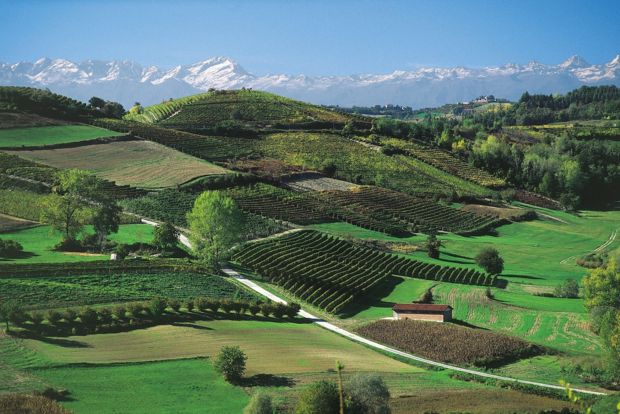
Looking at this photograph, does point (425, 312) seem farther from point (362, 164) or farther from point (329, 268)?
point (362, 164)

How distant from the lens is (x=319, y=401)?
112 ft

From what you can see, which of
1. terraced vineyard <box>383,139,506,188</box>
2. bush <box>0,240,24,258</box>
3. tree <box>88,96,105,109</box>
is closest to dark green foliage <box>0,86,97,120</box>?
tree <box>88,96,105,109</box>

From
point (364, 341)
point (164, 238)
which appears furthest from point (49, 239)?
point (364, 341)

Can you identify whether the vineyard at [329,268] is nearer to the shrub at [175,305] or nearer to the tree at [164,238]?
the tree at [164,238]

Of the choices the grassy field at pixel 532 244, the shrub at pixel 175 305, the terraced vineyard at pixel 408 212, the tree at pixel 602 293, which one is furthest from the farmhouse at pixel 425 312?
the terraced vineyard at pixel 408 212

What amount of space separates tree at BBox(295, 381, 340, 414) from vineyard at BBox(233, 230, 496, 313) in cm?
2627

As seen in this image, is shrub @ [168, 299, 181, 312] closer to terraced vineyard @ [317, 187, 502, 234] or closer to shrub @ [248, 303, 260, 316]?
shrub @ [248, 303, 260, 316]

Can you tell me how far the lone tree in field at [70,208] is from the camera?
70.6 meters

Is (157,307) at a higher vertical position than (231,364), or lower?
higher

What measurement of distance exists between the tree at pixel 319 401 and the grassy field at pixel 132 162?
7094 cm

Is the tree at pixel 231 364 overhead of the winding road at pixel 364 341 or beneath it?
overhead

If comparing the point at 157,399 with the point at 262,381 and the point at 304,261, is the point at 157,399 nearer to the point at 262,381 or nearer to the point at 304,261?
the point at 262,381

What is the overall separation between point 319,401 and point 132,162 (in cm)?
8611

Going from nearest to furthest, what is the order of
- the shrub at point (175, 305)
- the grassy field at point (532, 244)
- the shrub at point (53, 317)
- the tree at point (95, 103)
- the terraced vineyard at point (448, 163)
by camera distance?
the shrub at point (53, 317) < the shrub at point (175, 305) < the grassy field at point (532, 244) < the terraced vineyard at point (448, 163) < the tree at point (95, 103)
